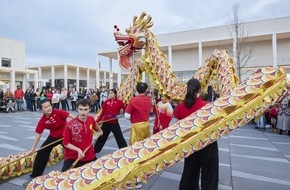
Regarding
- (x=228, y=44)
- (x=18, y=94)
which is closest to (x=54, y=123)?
(x=18, y=94)

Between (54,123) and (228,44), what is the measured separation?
2302 centimetres

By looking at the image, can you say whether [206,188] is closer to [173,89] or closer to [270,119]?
[173,89]

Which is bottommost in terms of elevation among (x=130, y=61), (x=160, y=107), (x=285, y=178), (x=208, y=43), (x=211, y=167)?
(x=285, y=178)

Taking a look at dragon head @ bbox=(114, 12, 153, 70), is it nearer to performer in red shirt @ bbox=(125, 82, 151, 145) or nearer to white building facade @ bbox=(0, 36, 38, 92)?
performer in red shirt @ bbox=(125, 82, 151, 145)

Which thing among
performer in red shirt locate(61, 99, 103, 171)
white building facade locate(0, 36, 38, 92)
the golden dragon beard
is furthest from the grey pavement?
white building facade locate(0, 36, 38, 92)

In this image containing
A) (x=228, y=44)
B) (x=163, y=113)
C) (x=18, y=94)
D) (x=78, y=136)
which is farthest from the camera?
(x=228, y=44)

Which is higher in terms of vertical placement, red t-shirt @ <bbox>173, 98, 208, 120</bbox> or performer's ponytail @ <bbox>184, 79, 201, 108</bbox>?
performer's ponytail @ <bbox>184, 79, 201, 108</bbox>

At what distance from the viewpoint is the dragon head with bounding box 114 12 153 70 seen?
4.92 metres

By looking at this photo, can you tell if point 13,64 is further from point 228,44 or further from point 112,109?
point 112,109

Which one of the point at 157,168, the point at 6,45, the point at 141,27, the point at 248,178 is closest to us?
the point at 157,168

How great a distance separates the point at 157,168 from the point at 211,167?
0.86 meters

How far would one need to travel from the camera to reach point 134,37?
4.92m

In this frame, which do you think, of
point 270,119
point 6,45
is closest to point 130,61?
point 270,119

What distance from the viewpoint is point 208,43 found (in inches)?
960
